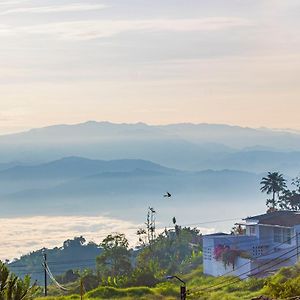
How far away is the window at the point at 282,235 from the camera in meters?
74.3

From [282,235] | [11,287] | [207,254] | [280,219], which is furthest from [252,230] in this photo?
[11,287]

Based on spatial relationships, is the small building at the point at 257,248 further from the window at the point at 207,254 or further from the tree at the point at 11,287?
the tree at the point at 11,287

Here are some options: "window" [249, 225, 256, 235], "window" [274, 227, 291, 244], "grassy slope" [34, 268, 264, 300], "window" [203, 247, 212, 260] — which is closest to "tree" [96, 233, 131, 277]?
"window" [203, 247, 212, 260]

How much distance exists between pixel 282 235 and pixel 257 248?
240 cm

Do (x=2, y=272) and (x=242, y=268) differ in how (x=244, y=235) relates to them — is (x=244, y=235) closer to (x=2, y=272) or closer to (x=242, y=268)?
(x=242, y=268)

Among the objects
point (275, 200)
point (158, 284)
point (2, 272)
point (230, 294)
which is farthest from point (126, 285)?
point (2, 272)

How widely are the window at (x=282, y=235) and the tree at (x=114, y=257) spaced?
13.7 meters

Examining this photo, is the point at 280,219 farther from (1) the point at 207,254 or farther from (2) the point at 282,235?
(1) the point at 207,254

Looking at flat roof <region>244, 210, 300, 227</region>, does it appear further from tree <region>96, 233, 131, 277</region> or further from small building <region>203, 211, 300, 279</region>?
tree <region>96, 233, 131, 277</region>

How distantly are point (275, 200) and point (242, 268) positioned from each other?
27.1 m

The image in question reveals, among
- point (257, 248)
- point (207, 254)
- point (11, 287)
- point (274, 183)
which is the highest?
point (274, 183)

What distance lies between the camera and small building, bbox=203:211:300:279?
7169 cm

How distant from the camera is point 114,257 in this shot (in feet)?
271

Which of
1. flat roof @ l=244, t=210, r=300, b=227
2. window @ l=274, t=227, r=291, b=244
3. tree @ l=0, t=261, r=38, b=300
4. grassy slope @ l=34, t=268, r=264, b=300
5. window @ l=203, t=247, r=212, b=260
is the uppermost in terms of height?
flat roof @ l=244, t=210, r=300, b=227
